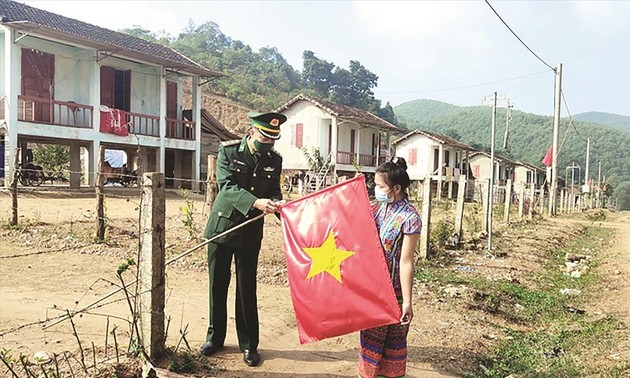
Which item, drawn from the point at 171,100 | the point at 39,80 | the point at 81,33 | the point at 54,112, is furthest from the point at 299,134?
the point at 39,80

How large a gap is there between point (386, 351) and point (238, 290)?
1338 mm

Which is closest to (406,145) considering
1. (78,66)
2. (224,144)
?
(78,66)

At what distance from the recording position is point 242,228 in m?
3.81

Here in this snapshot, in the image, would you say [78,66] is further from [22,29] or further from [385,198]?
[385,198]

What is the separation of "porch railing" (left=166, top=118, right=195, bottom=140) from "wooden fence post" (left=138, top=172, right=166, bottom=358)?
646 inches

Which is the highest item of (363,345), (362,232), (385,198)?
(385,198)

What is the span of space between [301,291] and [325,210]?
0.53 meters

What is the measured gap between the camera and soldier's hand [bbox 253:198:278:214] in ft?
11.3

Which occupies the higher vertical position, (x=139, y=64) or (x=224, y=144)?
(x=139, y=64)

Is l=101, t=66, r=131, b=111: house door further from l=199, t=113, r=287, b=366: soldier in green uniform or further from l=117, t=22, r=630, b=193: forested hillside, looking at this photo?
l=117, t=22, r=630, b=193: forested hillside

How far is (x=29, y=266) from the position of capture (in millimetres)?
7125

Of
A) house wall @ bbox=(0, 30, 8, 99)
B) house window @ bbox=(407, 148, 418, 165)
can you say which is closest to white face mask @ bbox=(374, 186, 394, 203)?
house wall @ bbox=(0, 30, 8, 99)

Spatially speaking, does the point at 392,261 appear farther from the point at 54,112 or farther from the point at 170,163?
the point at 170,163

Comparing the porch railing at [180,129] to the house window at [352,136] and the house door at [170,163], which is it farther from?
the house window at [352,136]
